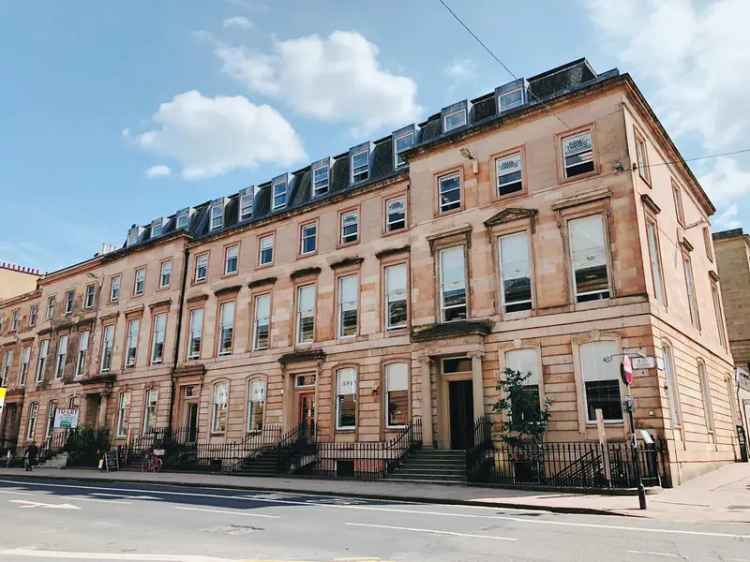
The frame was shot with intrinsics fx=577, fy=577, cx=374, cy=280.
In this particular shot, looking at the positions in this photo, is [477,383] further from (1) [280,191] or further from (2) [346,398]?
(1) [280,191]

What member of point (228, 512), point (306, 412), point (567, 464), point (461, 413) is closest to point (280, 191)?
Result: point (306, 412)

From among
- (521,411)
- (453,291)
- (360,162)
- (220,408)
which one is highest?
(360,162)

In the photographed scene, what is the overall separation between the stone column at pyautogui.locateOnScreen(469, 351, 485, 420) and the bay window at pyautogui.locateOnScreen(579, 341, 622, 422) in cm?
329

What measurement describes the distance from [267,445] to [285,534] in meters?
16.2

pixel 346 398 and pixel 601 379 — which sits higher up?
pixel 601 379

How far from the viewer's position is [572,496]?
13992 mm

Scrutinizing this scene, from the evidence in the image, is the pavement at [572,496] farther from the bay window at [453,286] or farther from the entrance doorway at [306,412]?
the bay window at [453,286]

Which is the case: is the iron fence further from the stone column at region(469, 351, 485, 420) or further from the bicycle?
the bicycle

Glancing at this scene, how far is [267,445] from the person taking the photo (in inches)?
973

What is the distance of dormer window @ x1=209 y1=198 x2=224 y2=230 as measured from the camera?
32406 millimetres

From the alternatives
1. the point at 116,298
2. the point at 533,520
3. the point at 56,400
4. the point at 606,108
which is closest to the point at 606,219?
the point at 606,108

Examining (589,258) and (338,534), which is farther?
(589,258)

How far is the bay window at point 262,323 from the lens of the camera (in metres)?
27.4

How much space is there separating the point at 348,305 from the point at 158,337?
13103 mm
